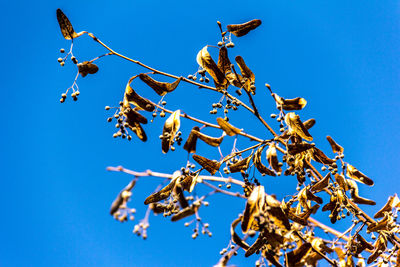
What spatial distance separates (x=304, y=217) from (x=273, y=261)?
10.5 inches

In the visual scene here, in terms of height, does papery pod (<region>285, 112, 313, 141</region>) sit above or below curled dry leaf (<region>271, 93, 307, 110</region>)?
below

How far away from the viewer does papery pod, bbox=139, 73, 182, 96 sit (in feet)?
6.48

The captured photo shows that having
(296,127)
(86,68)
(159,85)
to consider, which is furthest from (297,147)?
(86,68)

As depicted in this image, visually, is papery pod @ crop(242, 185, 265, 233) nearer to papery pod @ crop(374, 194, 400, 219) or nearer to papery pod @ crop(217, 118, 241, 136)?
papery pod @ crop(217, 118, 241, 136)

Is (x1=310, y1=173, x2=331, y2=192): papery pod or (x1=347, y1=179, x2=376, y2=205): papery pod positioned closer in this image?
(x1=310, y1=173, x2=331, y2=192): papery pod

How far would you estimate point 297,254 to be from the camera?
1.87m

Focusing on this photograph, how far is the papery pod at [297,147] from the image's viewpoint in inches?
71.1

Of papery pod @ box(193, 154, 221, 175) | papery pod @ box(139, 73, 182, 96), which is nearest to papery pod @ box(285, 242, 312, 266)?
papery pod @ box(193, 154, 221, 175)

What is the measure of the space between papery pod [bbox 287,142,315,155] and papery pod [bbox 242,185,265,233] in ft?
0.97

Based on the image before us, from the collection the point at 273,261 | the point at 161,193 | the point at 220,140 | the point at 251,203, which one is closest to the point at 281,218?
the point at 251,203

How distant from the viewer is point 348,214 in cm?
206

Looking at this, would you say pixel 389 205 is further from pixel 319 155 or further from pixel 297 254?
pixel 297 254

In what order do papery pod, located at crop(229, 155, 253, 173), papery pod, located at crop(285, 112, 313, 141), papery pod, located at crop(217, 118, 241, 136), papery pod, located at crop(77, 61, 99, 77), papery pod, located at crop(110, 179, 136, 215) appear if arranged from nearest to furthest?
papery pod, located at crop(110, 179, 136, 215) → papery pod, located at crop(217, 118, 241, 136) → papery pod, located at crop(285, 112, 313, 141) → papery pod, located at crop(229, 155, 253, 173) → papery pod, located at crop(77, 61, 99, 77)

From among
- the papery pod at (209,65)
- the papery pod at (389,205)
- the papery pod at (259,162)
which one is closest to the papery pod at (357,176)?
the papery pod at (389,205)
